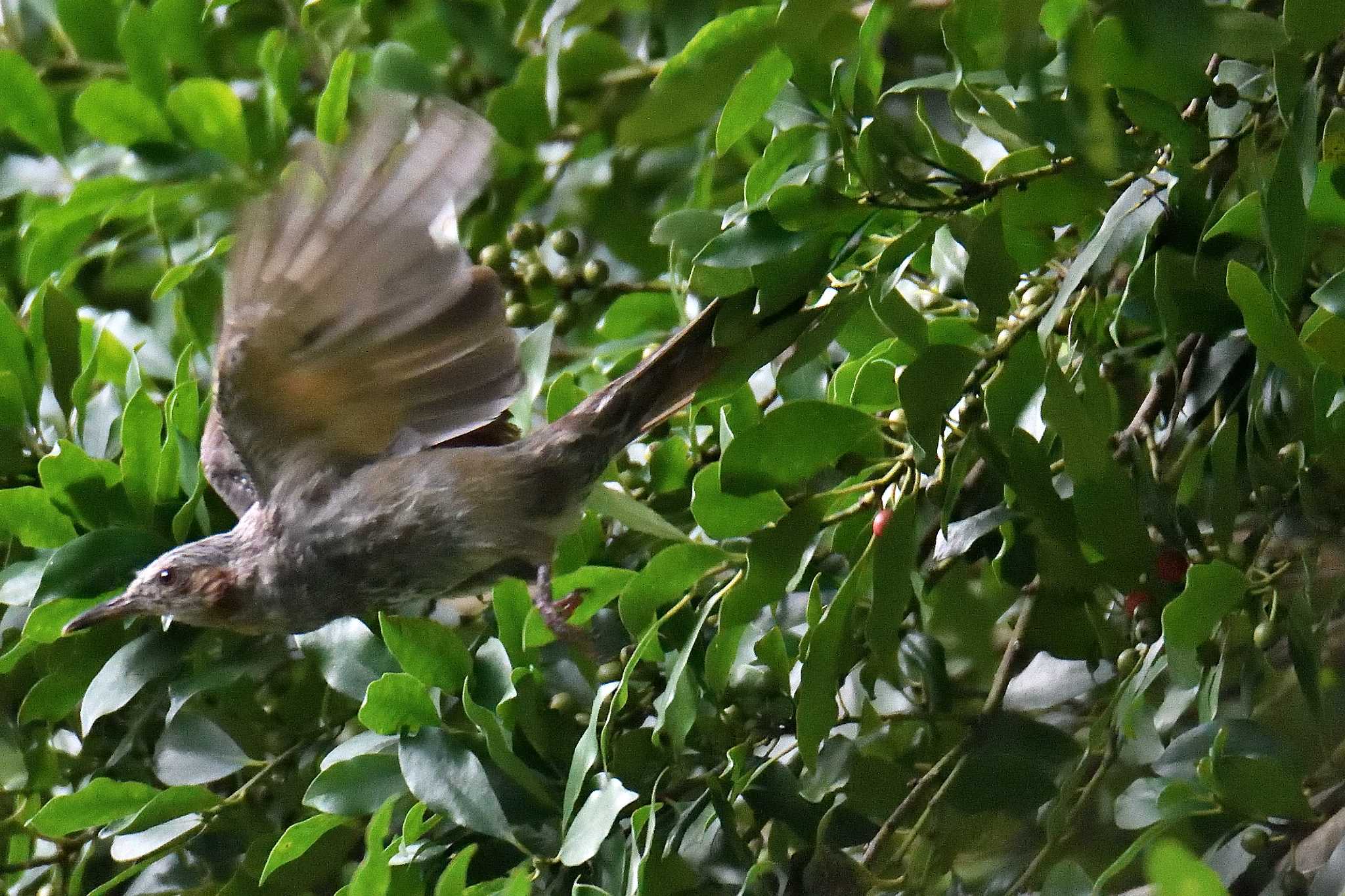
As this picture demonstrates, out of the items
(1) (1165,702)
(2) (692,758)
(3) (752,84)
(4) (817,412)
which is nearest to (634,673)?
(2) (692,758)

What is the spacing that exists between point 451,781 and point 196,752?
0.51 metres

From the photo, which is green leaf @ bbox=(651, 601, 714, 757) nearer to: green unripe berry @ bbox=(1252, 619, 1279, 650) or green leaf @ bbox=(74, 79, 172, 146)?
green unripe berry @ bbox=(1252, 619, 1279, 650)

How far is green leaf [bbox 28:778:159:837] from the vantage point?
173 centimetres

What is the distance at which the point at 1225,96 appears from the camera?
1307mm

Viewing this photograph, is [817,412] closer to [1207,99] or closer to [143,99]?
[1207,99]

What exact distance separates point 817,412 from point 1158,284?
13.2 inches

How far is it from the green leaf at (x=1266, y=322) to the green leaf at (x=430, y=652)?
0.91 meters

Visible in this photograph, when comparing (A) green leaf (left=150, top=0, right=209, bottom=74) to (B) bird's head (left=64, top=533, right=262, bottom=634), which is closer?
(B) bird's head (left=64, top=533, right=262, bottom=634)

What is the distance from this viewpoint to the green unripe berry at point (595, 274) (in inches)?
89.4

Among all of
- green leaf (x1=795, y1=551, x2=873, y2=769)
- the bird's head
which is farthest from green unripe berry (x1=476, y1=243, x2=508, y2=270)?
green leaf (x1=795, y1=551, x2=873, y2=769)

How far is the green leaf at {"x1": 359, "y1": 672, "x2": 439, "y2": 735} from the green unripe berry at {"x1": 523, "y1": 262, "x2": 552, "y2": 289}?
826mm

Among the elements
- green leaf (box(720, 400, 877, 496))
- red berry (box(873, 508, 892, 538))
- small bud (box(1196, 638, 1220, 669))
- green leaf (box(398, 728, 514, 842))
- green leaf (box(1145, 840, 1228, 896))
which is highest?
green leaf (box(1145, 840, 1228, 896))

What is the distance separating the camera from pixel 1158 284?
4.19 ft

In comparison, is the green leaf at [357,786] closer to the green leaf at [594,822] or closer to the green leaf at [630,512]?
the green leaf at [594,822]
